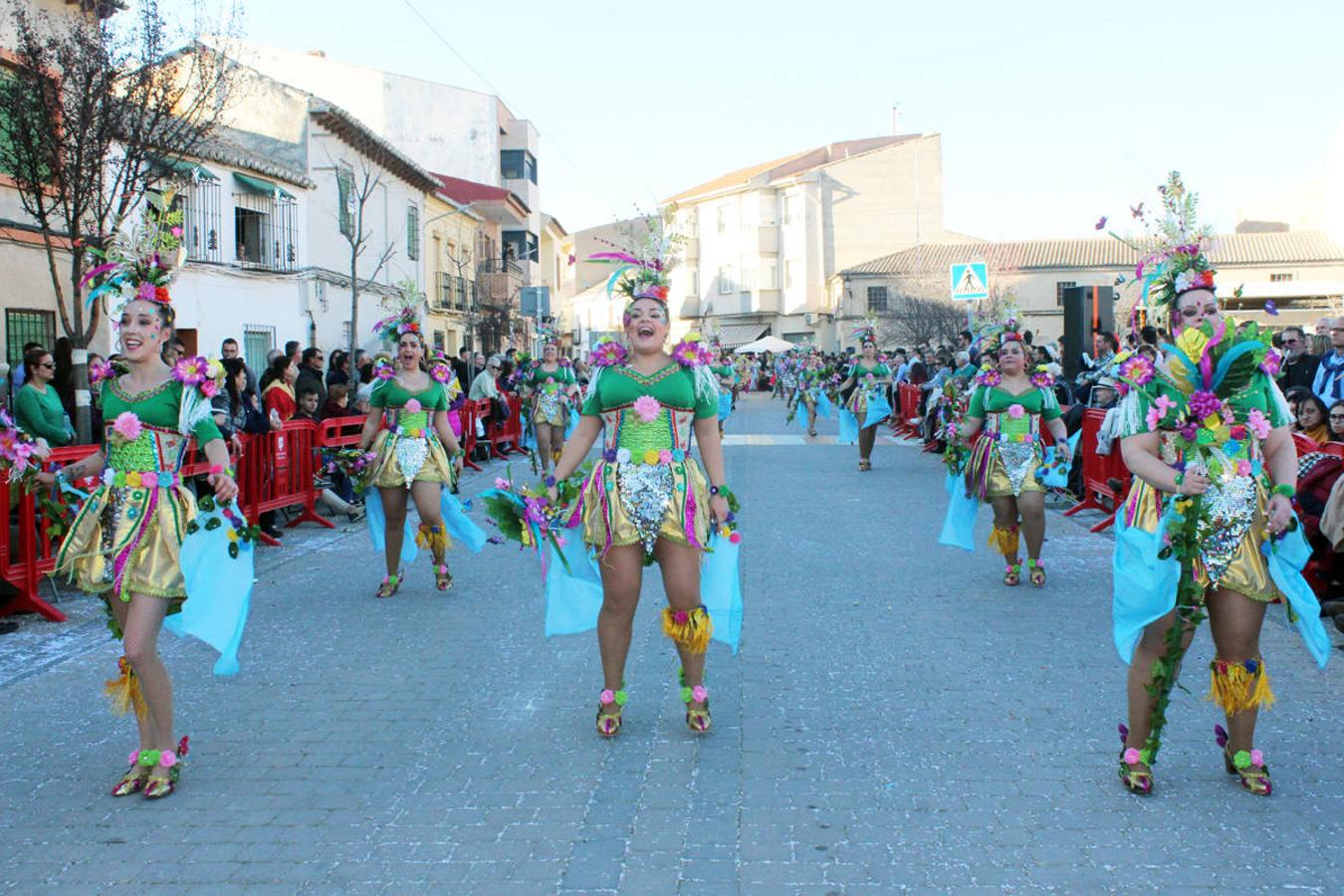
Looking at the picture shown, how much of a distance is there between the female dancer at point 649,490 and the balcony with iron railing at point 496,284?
132 ft

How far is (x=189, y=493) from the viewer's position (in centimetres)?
536

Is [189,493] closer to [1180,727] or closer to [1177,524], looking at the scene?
[1177,524]

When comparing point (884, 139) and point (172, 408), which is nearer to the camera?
point (172, 408)

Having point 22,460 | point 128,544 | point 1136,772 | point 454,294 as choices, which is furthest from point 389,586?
point 454,294

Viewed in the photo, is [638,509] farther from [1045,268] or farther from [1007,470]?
[1045,268]

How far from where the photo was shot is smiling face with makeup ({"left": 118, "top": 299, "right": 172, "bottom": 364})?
5180 mm

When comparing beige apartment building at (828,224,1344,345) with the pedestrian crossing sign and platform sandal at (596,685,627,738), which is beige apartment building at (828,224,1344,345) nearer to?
the pedestrian crossing sign

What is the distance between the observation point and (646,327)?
569 centimetres

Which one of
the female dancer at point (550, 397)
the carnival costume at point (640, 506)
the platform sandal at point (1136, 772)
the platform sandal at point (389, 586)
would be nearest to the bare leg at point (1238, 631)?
the platform sandal at point (1136, 772)

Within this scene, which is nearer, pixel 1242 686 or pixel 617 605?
pixel 1242 686

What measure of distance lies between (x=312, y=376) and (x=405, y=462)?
6465mm

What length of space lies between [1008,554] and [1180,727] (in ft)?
12.4

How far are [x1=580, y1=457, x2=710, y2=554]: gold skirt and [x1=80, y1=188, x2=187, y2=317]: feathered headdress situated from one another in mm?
1976

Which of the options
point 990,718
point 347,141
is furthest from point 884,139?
point 990,718
